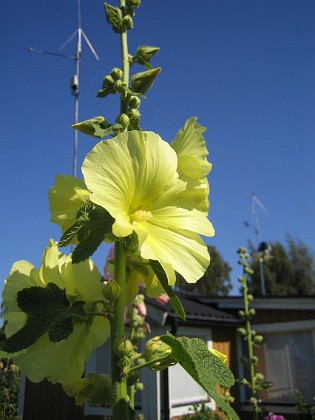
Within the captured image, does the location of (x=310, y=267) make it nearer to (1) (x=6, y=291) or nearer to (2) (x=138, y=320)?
(2) (x=138, y=320)

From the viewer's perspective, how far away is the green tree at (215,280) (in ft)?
128

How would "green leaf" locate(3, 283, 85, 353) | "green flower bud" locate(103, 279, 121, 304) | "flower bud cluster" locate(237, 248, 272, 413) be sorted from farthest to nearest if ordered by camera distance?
"flower bud cluster" locate(237, 248, 272, 413) → "green flower bud" locate(103, 279, 121, 304) → "green leaf" locate(3, 283, 85, 353)

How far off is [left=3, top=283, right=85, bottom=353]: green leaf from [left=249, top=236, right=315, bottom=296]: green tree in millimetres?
37013

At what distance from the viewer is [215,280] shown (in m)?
39.6

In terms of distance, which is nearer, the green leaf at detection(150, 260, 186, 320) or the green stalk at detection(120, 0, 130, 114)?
the green leaf at detection(150, 260, 186, 320)

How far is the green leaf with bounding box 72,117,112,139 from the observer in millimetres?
1274

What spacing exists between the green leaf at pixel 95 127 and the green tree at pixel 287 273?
121 ft

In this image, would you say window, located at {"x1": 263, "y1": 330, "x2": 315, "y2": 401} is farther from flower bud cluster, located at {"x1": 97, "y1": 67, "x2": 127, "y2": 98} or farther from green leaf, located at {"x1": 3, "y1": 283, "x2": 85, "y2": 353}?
green leaf, located at {"x1": 3, "y1": 283, "x2": 85, "y2": 353}

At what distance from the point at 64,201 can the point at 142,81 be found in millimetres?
496

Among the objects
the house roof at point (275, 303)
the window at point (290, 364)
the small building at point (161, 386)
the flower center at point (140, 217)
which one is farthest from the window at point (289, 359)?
the flower center at point (140, 217)

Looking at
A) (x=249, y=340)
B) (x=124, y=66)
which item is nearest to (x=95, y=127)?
(x=124, y=66)

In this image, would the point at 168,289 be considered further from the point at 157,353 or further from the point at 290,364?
the point at 290,364

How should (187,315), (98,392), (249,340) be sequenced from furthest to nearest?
(187,315) < (249,340) < (98,392)

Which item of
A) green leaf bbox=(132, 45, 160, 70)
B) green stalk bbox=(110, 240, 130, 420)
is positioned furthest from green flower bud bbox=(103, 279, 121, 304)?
green leaf bbox=(132, 45, 160, 70)
